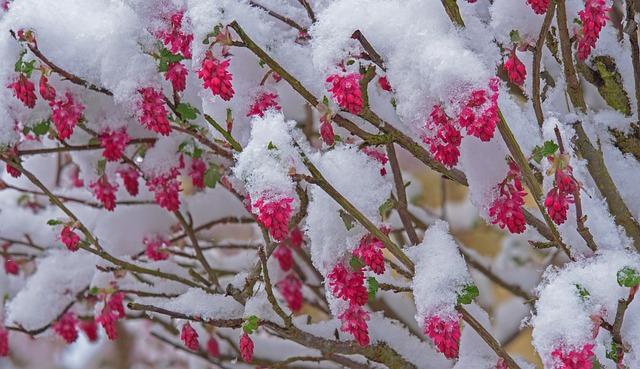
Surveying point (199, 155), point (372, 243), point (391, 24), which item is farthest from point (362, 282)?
point (199, 155)

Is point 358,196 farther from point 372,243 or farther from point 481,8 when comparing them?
point 481,8

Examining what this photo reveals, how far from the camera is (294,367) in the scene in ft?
10.0

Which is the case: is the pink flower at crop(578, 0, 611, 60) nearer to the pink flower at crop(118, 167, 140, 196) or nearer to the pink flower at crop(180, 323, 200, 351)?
the pink flower at crop(180, 323, 200, 351)

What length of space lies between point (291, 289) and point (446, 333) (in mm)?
1342

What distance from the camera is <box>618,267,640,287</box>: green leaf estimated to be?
60.9 inches

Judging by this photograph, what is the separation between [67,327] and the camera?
2822mm

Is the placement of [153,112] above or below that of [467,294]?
above

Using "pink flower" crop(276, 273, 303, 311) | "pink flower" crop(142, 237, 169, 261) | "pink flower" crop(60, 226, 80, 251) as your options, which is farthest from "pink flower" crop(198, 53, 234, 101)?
"pink flower" crop(276, 273, 303, 311)

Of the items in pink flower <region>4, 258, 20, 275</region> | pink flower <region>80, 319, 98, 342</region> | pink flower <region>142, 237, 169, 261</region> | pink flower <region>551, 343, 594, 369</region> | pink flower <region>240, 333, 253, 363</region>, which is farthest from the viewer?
pink flower <region>80, 319, 98, 342</region>

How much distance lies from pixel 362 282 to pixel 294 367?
52.3 inches

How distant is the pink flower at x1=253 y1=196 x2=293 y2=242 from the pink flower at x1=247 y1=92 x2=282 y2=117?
40 centimetres

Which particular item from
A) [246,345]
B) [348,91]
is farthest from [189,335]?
[348,91]

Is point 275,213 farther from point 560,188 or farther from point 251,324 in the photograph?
point 560,188

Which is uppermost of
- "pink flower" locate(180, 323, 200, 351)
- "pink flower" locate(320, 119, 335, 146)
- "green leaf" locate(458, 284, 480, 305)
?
"pink flower" locate(320, 119, 335, 146)
